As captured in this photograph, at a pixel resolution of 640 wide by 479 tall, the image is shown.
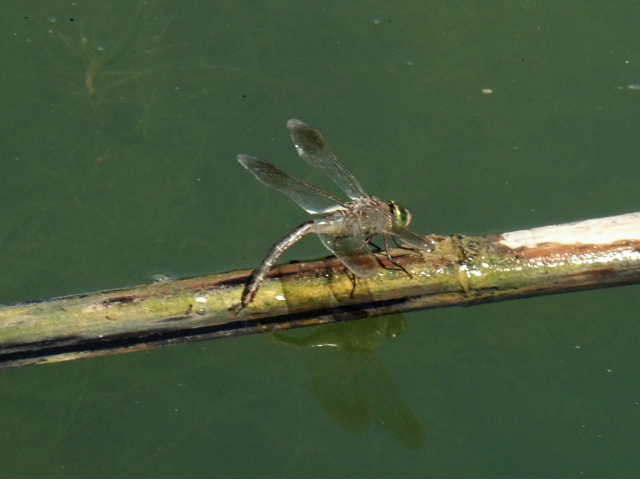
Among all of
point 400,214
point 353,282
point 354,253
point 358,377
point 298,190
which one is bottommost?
point 358,377

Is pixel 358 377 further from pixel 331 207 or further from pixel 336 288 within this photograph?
pixel 331 207

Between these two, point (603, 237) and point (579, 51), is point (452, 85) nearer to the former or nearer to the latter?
point (579, 51)

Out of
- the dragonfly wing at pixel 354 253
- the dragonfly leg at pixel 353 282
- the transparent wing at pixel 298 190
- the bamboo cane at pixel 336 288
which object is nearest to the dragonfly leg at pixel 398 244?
the bamboo cane at pixel 336 288

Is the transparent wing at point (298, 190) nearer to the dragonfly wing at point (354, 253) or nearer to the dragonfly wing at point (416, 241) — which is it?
the dragonfly wing at point (354, 253)

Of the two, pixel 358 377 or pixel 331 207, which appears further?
pixel 331 207

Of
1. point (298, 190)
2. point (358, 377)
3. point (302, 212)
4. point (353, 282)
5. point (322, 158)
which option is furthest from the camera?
point (302, 212)

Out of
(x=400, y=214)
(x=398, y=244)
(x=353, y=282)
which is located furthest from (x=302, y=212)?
(x=353, y=282)

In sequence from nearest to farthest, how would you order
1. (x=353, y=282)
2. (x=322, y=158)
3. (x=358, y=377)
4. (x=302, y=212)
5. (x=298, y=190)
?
(x=353, y=282) < (x=358, y=377) < (x=298, y=190) < (x=322, y=158) < (x=302, y=212)
